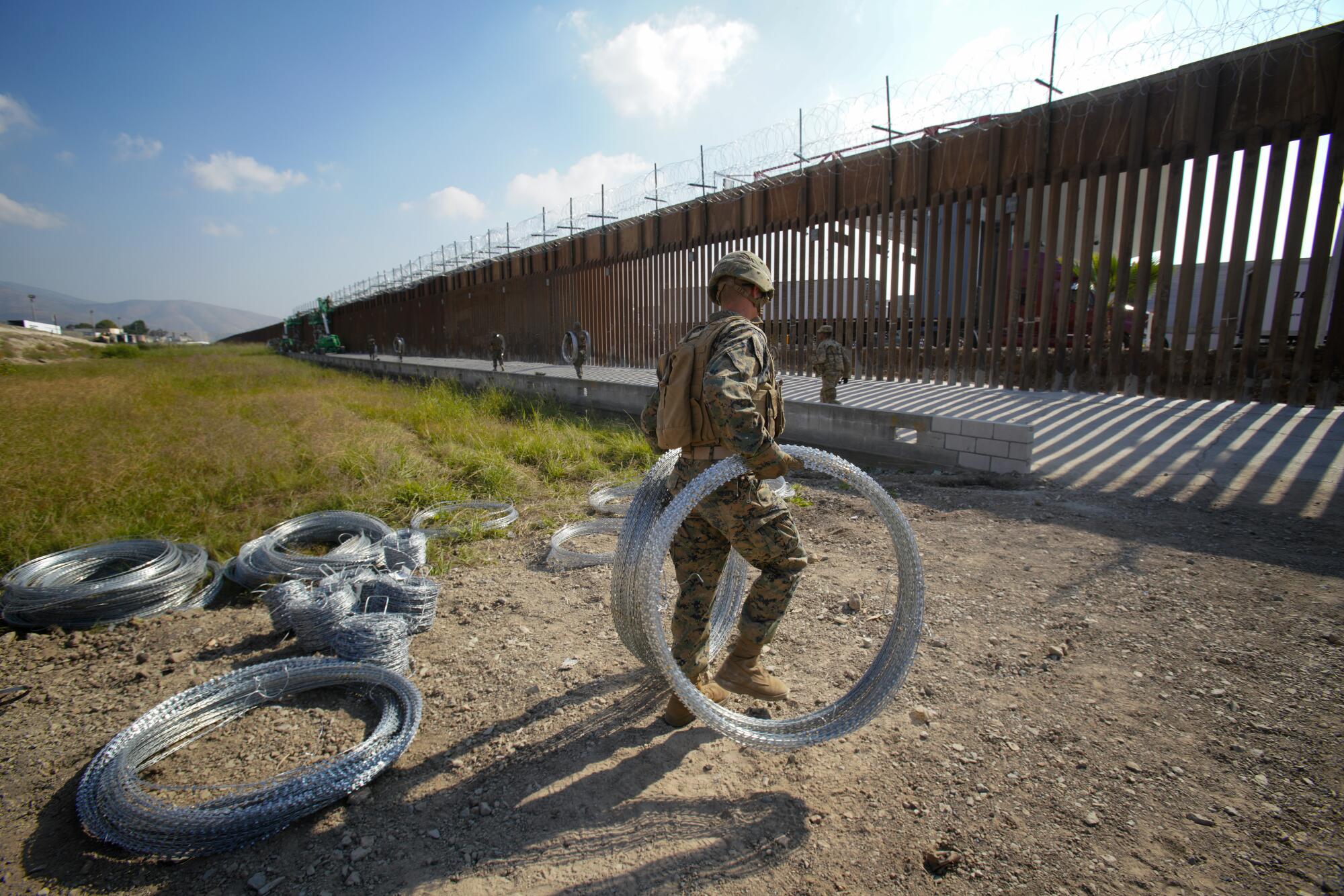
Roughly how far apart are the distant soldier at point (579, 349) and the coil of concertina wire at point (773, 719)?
32.3ft

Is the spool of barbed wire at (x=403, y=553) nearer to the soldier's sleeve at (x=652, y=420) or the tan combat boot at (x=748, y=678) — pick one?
the soldier's sleeve at (x=652, y=420)

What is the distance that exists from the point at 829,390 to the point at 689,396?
5.30m

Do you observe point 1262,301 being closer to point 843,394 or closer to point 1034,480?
point 1034,480

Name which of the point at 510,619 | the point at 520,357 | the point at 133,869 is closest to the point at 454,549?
the point at 510,619

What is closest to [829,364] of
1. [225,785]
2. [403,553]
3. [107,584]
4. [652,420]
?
[652,420]

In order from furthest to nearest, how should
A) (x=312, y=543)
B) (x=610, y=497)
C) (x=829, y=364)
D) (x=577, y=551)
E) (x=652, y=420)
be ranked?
(x=829, y=364), (x=610, y=497), (x=312, y=543), (x=577, y=551), (x=652, y=420)

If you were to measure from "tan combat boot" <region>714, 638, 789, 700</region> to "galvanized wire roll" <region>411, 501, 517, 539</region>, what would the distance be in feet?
10.3

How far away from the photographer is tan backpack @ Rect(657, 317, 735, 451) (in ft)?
8.20

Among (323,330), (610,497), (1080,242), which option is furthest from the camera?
(323,330)

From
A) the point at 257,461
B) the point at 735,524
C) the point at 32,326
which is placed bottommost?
the point at 257,461

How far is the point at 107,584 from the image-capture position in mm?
3725

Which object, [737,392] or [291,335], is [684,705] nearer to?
[737,392]

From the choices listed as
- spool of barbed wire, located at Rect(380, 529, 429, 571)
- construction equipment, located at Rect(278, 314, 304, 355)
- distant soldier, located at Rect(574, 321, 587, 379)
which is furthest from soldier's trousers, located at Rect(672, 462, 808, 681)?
construction equipment, located at Rect(278, 314, 304, 355)

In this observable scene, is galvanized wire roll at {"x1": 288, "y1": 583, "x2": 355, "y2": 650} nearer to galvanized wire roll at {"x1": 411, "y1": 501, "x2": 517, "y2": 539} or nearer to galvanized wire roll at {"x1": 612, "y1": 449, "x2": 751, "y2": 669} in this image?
galvanized wire roll at {"x1": 612, "y1": 449, "x2": 751, "y2": 669}
